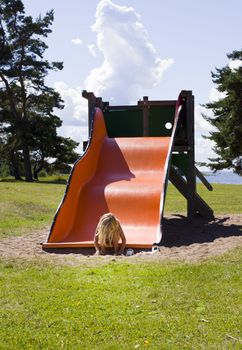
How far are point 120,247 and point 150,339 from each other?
4572 mm

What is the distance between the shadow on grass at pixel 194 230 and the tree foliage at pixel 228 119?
52.4ft

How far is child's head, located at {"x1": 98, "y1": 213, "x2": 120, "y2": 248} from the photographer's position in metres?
8.64

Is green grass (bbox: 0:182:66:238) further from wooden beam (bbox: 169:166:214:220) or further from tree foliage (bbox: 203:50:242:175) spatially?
tree foliage (bbox: 203:50:242:175)

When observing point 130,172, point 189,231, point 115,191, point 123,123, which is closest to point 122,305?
point 115,191

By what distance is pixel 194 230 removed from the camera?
1142 centimetres

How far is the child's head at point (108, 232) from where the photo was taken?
864cm

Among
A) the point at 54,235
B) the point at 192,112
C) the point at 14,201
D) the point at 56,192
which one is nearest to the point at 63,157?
the point at 56,192

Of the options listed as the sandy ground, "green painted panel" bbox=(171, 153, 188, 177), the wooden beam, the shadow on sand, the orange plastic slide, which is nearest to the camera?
the sandy ground

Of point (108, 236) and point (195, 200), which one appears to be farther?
point (195, 200)

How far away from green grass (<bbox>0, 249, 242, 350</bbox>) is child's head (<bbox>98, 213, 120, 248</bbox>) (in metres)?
1.57

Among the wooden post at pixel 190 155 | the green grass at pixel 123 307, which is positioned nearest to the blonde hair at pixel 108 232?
the green grass at pixel 123 307

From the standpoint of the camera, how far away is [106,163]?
12180 millimetres

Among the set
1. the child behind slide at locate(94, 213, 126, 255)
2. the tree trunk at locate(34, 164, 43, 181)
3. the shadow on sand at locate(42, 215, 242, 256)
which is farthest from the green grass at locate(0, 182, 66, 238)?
the tree trunk at locate(34, 164, 43, 181)

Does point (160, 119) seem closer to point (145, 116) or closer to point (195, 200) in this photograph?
point (145, 116)
